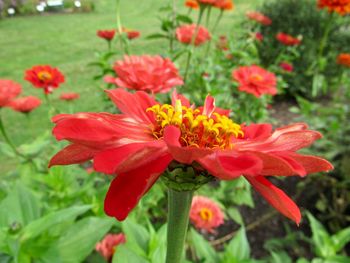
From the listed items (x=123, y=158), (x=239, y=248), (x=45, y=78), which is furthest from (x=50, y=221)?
(x=45, y=78)

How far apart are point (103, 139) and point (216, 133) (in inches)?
7.3

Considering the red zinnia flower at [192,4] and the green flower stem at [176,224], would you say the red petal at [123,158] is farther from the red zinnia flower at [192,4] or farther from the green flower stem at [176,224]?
the red zinnia flower at [192,4]

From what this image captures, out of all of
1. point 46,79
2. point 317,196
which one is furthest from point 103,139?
point 317,196

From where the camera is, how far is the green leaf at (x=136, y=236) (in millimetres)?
931

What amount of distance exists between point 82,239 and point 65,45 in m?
5.14

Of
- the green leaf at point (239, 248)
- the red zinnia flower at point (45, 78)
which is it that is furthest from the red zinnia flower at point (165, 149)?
the red zinnia flower at point (45, 78)

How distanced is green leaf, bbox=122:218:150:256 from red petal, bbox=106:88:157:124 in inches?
14.9

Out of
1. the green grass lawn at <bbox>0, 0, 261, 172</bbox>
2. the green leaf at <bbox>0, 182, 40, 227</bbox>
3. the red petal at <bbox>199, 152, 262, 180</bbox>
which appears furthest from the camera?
the green grass lawn at <bbox>0, 0, 261, 172</bbox>

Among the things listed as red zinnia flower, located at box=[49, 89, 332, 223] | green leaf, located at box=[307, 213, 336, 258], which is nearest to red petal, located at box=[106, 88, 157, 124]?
red zinnia flower, located at box=[49, 89, 332, 223]

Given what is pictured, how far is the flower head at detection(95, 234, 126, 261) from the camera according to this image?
1161 millimetres

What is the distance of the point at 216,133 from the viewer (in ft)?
1.96

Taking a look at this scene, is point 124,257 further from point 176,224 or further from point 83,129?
point 83,129

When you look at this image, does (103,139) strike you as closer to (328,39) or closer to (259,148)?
(259,148)

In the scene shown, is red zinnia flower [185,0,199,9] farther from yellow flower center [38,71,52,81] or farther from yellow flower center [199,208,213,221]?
yellow flower center [199,208,213,221]
